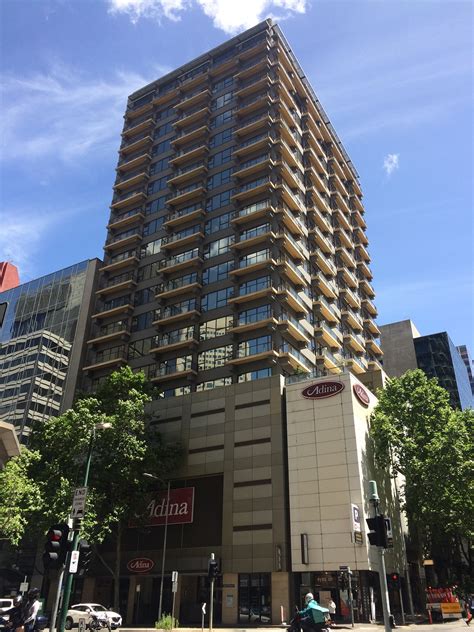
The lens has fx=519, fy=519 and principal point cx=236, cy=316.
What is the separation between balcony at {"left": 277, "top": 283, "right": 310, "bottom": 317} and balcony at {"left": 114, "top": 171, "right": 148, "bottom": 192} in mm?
31857

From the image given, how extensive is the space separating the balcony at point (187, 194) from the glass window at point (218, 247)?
821 centimetres

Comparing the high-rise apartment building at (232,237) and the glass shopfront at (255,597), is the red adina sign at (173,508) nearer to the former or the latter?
the glass shopfront at (255,597)

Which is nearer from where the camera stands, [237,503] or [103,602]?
[237,503]

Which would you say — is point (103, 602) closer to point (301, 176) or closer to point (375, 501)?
point (375, 501)

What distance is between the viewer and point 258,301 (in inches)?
2256

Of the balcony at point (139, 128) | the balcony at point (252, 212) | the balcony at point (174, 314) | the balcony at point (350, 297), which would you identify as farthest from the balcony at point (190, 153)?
the balcony at point (350, 297)

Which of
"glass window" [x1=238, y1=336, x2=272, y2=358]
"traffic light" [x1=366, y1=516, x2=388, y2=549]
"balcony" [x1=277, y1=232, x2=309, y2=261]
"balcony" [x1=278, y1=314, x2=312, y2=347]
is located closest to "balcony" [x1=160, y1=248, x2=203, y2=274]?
"balcony" [x1=277, y1=232, x2=309, y2=261]

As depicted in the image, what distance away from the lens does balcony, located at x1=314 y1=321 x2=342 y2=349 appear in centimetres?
6338

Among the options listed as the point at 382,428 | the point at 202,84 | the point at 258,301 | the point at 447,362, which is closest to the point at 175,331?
the point at 258,301

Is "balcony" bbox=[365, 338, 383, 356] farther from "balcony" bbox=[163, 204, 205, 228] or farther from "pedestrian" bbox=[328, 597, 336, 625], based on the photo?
"pedestrian" bbox=[328, 597, 336, 625]

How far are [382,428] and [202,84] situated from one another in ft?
193

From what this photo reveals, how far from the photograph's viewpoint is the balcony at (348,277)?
7594 centimetres

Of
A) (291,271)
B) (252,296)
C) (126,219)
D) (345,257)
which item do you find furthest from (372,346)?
(126,219)

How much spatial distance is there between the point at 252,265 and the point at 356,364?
24037 millimetres
